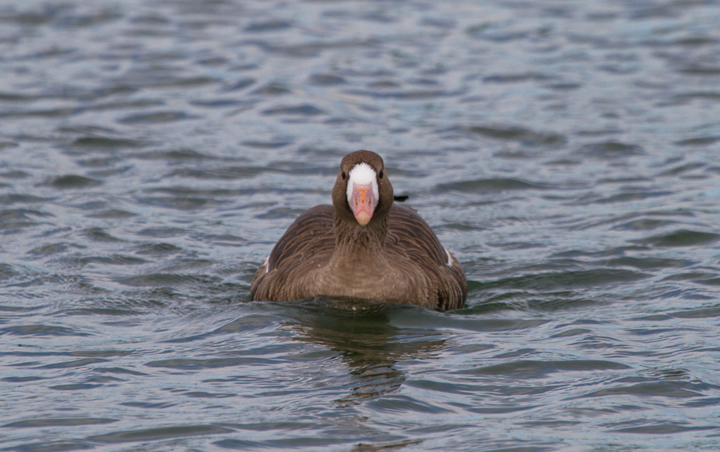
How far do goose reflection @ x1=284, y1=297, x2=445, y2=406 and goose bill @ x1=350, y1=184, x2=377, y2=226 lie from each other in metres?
0.88

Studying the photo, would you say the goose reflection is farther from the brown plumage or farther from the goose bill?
the goose bill

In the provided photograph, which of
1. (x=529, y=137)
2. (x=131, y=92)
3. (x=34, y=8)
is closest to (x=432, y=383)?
(x=529, y=137)

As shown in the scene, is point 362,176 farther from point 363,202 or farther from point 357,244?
point 357,244

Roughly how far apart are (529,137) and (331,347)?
8.17 meters

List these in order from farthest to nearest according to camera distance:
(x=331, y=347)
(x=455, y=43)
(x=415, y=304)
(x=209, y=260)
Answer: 1. (x=455, y=43)
2. (x=209, y=260)
3. (x=415, y=304)
4. (x=331, y=347)

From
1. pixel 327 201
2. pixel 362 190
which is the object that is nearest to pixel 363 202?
pixel 362 190

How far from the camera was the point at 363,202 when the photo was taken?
8.70m

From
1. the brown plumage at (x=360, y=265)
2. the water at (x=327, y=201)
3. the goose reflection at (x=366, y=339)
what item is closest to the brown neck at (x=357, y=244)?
the brown plumage at (x=360, y=265)

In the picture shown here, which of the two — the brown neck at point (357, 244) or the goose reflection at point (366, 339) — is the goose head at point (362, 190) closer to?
the brown neck at point (357, 244)

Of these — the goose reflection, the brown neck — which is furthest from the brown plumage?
the goose reflection

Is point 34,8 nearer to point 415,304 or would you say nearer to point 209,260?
point 209,260

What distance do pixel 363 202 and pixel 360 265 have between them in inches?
29.1

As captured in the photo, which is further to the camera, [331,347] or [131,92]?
[131,92]

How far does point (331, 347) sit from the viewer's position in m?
8.35
